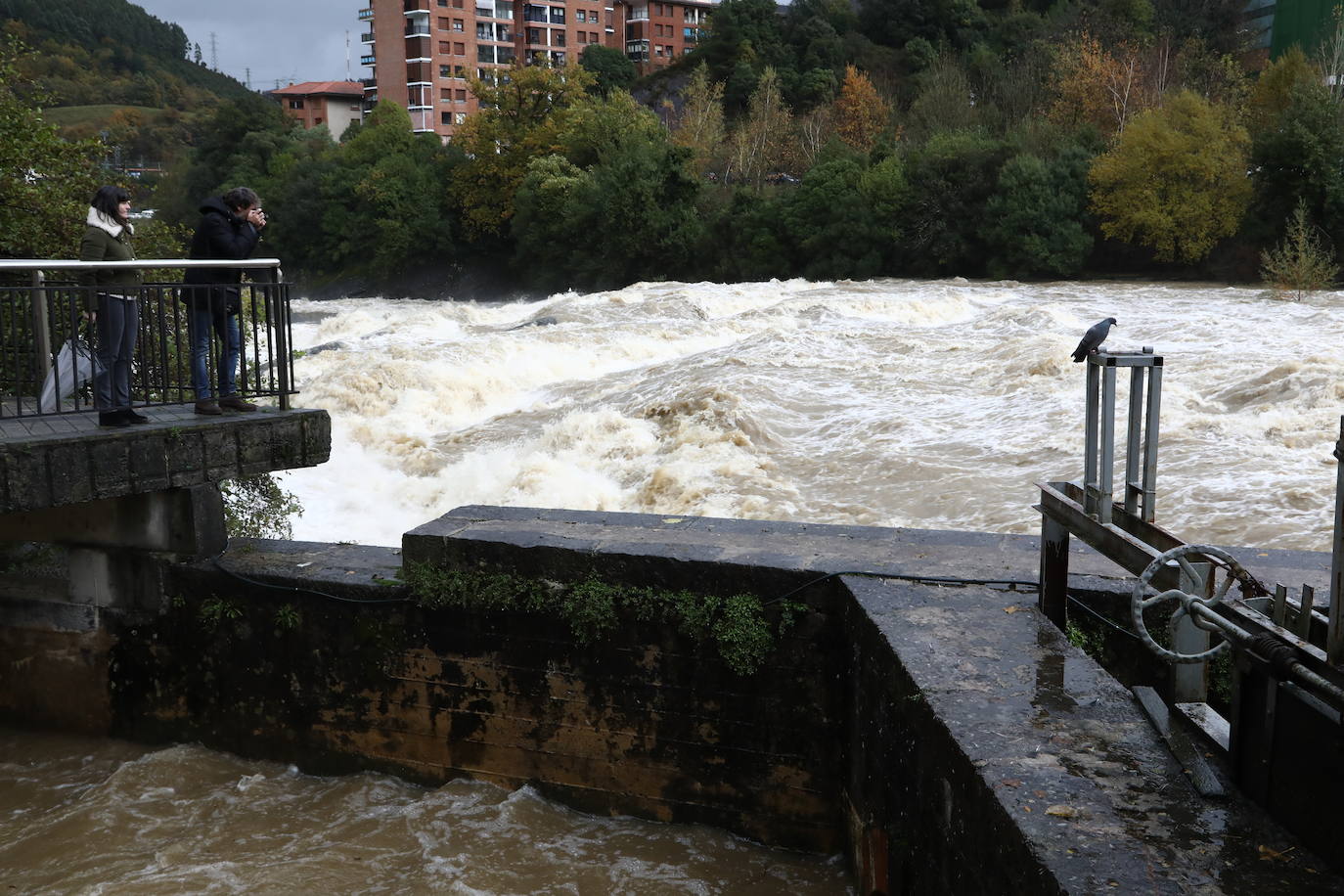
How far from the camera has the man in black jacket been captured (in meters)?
6.76

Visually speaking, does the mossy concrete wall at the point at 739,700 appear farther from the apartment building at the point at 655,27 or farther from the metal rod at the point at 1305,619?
the apartment building at the point at 655,27

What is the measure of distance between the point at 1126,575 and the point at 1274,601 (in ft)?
6.63

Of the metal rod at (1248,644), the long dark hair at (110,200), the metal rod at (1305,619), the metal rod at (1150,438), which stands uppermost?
the long dark hair at (110,200)

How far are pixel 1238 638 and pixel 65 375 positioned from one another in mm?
5963

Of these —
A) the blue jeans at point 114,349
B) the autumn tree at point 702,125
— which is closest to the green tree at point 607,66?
the autumn tree at point 702,125

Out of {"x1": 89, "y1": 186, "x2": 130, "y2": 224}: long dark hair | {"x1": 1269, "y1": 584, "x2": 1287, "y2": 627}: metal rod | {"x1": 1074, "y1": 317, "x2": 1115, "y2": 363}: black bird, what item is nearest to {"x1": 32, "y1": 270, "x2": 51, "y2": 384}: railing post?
{"x1": 89, "y1": 186, "x2": 130, "y2": 224}: long dark hair

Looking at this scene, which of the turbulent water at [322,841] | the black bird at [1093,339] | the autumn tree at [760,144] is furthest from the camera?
the autumn tree at [760,144]

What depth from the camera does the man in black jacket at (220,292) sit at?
6758 millimetres

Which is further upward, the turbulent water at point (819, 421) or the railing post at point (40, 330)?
the railing post at point (40, 330)

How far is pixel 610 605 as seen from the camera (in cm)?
559

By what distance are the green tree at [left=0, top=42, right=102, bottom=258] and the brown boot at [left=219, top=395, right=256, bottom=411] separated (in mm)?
4534

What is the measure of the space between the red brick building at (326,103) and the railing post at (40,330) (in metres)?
95.8

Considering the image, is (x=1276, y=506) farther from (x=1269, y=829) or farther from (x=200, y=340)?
(x=200, y=340)

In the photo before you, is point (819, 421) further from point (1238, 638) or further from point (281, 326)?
point (1238, 638)
